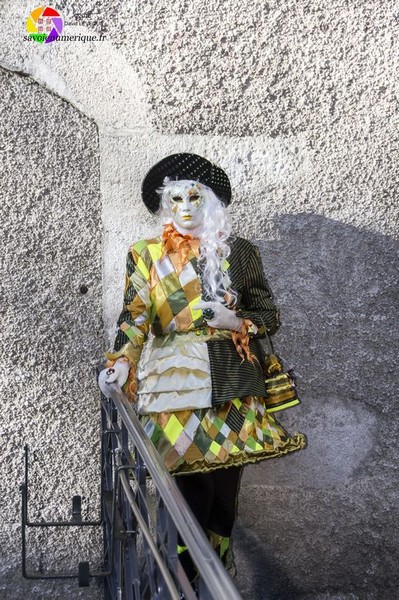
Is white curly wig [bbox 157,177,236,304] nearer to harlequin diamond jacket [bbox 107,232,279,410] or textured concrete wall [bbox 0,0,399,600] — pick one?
harlequin diamond jacket [bbox 107,232,279,410]

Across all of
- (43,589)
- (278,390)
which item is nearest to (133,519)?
(278,390)

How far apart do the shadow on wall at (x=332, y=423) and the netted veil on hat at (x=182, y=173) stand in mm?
577

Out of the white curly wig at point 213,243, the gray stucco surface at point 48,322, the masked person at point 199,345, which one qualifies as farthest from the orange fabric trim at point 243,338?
the gray stucco surface at point 48,322

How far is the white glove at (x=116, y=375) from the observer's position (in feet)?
11.1

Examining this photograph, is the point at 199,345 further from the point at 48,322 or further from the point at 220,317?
the point at 48,322

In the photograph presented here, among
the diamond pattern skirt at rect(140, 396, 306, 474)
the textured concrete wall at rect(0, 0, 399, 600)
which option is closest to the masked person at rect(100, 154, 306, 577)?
the diamond pattern skirt at rect(140, 396, 306, 474)

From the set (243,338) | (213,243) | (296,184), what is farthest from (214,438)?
(296,184)

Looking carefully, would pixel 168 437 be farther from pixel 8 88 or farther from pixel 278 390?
pixel 8 88

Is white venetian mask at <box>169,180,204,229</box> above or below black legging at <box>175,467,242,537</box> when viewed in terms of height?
above

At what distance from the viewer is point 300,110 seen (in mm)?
4176

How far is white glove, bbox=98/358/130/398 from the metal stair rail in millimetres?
39

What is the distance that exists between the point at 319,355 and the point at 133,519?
1.51m

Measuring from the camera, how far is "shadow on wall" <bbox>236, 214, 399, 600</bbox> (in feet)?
13.6

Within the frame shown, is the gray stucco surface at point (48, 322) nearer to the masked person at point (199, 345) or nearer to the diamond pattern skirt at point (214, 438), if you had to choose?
the masked person at point (199, 345)
